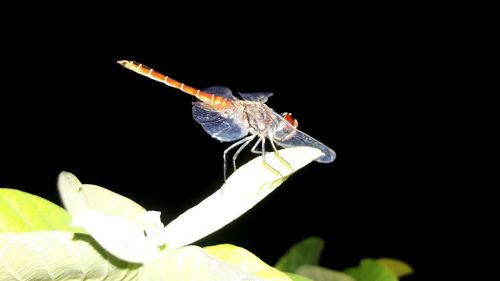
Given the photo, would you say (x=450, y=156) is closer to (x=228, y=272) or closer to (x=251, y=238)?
(x=251, y=238)

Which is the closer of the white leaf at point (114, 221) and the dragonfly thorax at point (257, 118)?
the white leaf at point (114, 221)

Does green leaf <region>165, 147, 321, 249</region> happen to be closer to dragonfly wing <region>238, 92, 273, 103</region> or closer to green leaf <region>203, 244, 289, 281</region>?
green leaf <region>203, 244, 289, 281</region>

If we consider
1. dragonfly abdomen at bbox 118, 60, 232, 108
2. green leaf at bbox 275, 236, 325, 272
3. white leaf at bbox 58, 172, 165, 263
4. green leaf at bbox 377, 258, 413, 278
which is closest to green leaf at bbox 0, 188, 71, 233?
white leaf at bbox 58, 172, 165, 263

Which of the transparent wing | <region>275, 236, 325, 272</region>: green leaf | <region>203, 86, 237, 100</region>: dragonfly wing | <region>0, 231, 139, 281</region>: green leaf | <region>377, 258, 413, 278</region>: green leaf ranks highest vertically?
<region>203, 86, 237, 100</region>: dragonfly wing

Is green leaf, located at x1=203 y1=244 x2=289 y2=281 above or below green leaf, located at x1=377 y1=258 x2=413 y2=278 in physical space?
above

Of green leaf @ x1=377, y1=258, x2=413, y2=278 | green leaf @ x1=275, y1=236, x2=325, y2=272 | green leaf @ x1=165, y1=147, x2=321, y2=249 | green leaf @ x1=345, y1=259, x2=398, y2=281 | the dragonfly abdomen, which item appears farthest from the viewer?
green leaf @ x1=377, y1=258, x2=413, y2=278

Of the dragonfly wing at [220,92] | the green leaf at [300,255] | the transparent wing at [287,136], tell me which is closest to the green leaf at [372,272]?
the green leaf at [300,255]

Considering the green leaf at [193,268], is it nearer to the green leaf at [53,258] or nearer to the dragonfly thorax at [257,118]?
the green leaf at [53,258]
